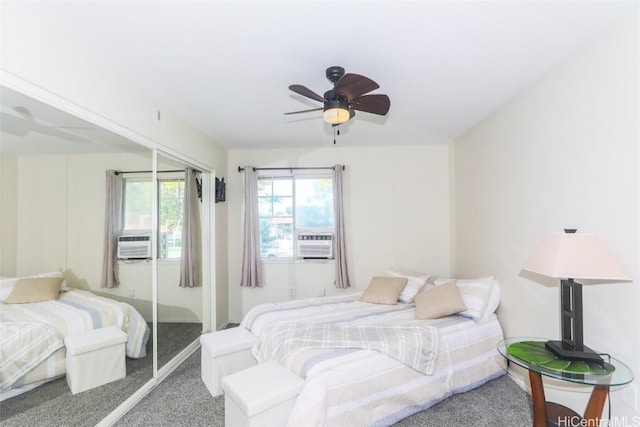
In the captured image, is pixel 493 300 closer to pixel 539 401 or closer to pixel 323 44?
pixel 539 401

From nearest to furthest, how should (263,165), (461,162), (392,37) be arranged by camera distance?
(392,37), (461,162), (263,165)

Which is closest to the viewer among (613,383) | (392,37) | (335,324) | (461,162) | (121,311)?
(613,383)

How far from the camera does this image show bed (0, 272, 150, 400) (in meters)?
1.70

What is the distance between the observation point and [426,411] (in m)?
2.36

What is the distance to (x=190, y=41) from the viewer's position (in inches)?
74.8

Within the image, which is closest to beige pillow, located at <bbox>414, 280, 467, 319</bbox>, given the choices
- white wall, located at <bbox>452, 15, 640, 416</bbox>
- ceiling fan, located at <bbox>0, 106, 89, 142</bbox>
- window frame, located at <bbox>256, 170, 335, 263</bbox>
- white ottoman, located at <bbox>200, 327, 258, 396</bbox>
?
white wall, located at <bbox>452, 15, 640, 416</bbox>

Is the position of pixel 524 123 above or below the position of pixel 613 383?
above

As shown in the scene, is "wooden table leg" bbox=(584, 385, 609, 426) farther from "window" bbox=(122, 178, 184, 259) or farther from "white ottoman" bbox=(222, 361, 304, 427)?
"window" bbox=(122, 178, 184, 259)

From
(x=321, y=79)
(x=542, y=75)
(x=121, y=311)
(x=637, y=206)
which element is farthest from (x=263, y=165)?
(x=637, y=206)

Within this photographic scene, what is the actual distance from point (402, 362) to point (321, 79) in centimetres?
219

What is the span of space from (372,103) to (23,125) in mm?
2106

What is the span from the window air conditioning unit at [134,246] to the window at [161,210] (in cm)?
6

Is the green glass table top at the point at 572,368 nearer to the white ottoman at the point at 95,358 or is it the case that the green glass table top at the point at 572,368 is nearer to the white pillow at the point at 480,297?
the white pillow at the point at 480,297

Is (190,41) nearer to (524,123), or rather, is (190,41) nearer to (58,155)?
(58,155)
